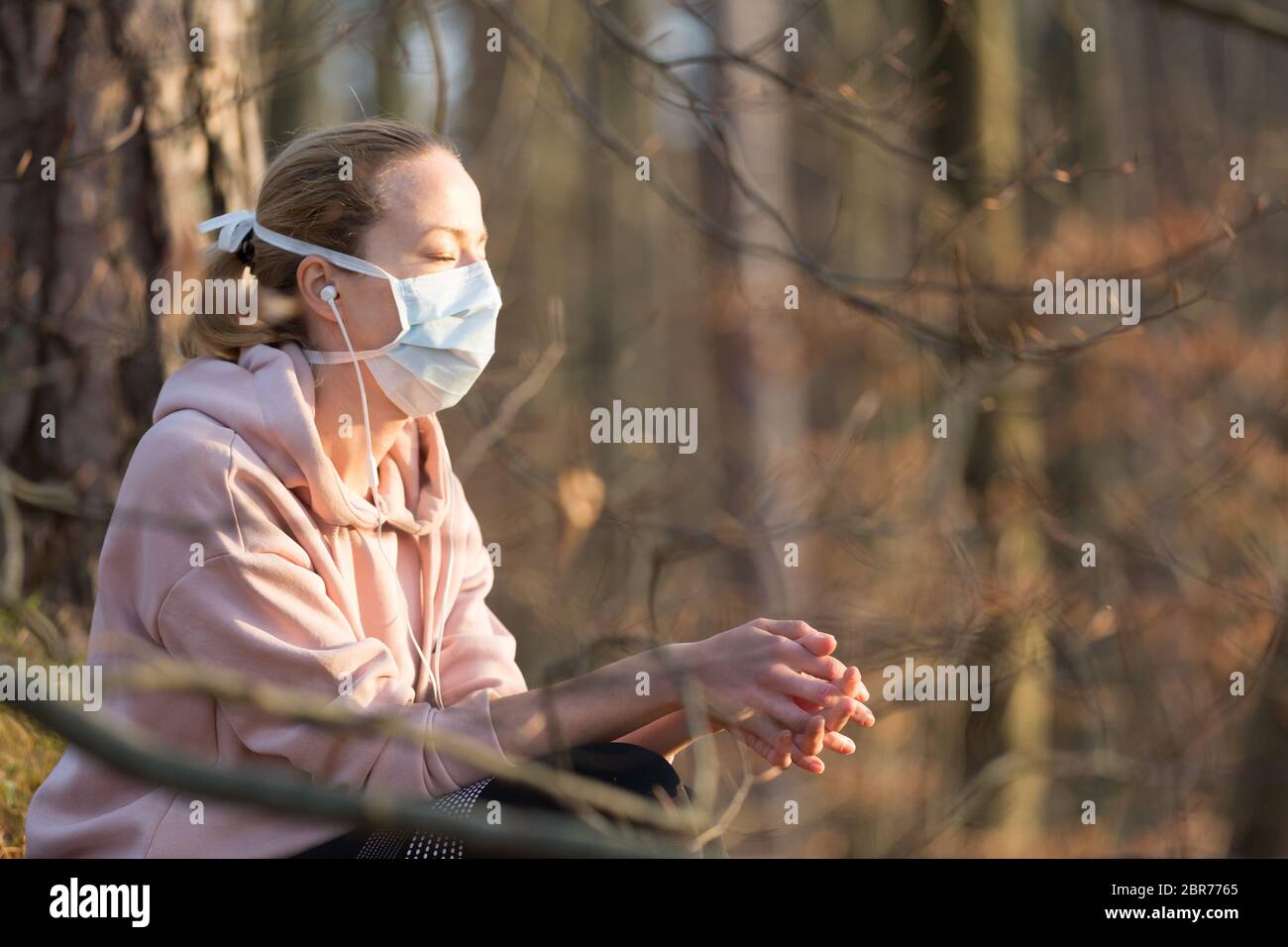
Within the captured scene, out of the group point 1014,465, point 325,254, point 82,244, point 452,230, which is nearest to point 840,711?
point 452,230

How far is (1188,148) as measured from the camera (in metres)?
8.86

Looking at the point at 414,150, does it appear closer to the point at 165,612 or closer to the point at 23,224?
the point at 165,612

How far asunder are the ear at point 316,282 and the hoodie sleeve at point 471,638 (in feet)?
1.61

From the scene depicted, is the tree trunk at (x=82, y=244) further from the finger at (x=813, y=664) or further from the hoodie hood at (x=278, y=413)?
the finger at (x=813, y=664)

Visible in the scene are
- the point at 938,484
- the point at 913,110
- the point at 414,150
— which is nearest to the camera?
the point at 414,150

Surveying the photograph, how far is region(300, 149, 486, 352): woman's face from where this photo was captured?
8.34ft

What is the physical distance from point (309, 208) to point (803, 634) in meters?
1.25

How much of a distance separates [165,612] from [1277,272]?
8483 mm

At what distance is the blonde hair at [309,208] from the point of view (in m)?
2.53

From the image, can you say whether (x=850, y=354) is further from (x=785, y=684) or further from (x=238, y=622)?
(x=238, y=622)

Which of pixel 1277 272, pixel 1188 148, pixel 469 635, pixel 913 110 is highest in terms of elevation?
pixel 1188 148

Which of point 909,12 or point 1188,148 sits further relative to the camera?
point 1188,148

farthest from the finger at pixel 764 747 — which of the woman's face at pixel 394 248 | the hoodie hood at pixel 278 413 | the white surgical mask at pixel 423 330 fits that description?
the woman's face at pixel 394 248
